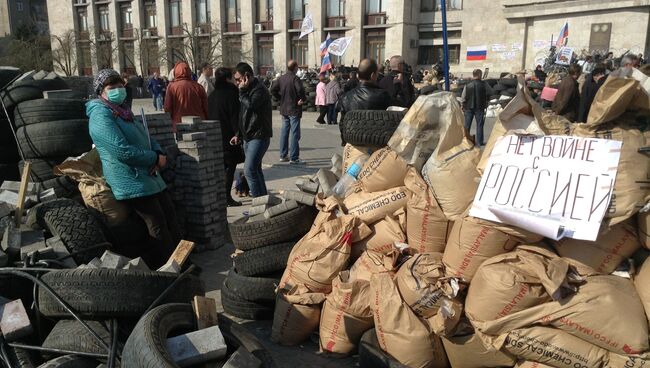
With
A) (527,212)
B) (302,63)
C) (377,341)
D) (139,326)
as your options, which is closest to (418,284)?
(377,341)

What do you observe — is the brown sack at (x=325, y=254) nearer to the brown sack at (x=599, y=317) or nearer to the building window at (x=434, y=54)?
the brown sack at (x=599, y=317)

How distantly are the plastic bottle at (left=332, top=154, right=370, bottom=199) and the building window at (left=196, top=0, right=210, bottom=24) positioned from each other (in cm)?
4692

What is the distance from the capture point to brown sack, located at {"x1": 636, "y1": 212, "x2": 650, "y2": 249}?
292 centimetres

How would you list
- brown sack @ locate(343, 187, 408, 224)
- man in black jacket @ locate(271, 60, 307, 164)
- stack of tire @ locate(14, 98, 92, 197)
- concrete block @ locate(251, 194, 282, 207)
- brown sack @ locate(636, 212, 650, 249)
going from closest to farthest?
brown sack @ locate(636, 212, 650, 249) < brown sack @ locate(343, 187, 408, 224) < concrete block @ locate(251, 194, 282, 207) < stack of tire @ locate(14, 98, 92, 197) < man in black jacket @ locate(271, 60, 307, 164)

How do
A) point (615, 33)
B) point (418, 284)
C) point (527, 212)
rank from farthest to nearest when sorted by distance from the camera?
point (615, 33) → point (418, 284) → point (527, 212)

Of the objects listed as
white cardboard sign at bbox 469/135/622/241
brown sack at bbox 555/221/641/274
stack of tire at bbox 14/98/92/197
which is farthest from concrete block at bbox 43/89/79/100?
brown sack at bbox 555/221/641/274

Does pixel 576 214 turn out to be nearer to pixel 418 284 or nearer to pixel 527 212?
pixel 527 212

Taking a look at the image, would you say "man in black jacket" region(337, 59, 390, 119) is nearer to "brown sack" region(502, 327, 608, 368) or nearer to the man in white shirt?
"brown sack" region(502, 327, 608, 368)

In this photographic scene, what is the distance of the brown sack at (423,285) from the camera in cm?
313

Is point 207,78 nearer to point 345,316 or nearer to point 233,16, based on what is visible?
point 345,316

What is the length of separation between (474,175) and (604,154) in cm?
78

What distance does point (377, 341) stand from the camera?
3373 mm

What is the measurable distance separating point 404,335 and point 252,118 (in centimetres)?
440

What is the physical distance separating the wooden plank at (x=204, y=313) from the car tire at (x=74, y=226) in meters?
1.69
